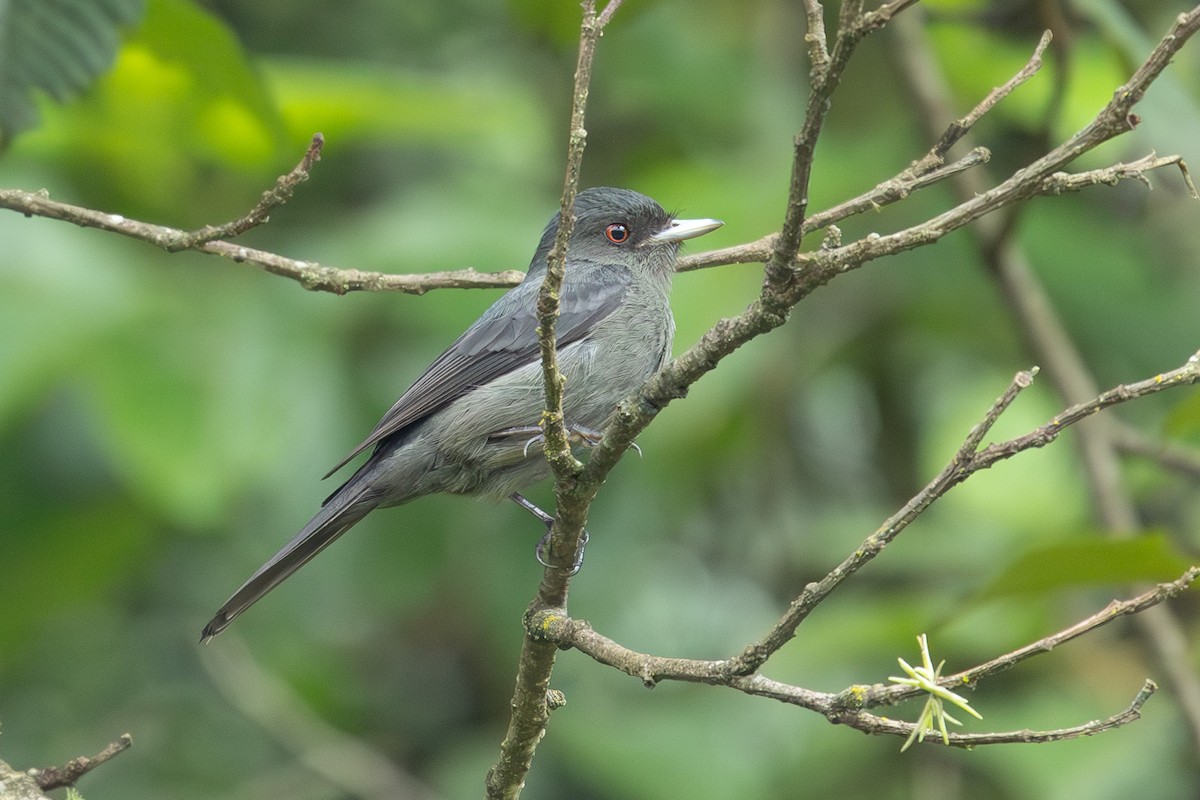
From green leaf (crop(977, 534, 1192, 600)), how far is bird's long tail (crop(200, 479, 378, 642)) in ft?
6.26

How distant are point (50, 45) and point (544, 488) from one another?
2787mm

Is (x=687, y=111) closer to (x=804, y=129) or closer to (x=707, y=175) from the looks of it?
(x=707, y=175)

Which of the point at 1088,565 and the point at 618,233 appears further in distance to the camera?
the point at 618,233

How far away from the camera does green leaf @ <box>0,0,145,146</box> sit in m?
3.33

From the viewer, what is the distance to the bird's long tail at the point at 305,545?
151 inches

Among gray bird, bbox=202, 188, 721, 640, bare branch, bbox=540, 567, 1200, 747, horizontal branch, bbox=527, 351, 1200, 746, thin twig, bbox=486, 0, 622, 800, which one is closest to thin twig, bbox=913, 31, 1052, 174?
horizontal branch, bbox=527, 351, 1200, 746

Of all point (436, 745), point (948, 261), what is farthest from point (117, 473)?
point (948, 261)

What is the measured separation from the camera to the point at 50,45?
3.36m

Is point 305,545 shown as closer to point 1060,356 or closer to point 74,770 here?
point 74,770

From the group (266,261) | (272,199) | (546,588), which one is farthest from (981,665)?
(266,261)

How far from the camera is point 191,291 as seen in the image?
511 cm

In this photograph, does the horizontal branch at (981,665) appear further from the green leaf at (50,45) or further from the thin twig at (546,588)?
the green leaf at (50,45)

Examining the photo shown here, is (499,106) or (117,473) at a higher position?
(499,106)

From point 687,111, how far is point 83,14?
11.2 ft
